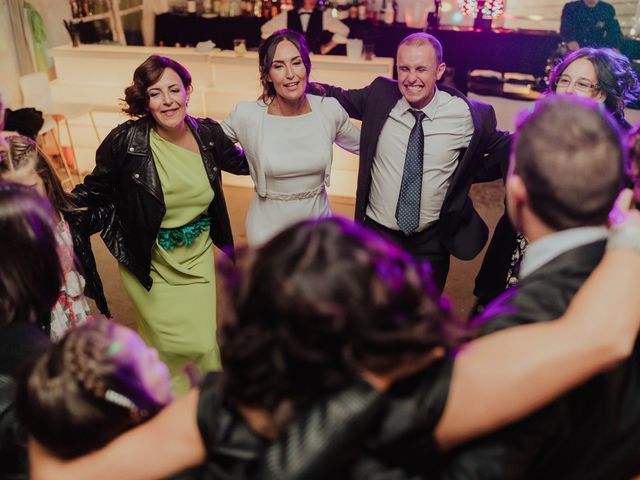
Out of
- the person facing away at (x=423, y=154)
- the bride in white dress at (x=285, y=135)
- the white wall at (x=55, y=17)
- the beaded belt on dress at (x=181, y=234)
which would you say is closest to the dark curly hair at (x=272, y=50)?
the bride in white dress at (x=285, y=135)

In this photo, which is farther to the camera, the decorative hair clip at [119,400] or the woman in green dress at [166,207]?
the woman in green dress at [166,207]

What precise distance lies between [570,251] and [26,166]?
181 centimetres

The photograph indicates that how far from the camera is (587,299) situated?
0.95 meters

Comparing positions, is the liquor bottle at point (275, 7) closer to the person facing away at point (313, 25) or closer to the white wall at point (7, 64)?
the person facing away at point (313, 25)

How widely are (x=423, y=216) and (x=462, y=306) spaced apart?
1006mm

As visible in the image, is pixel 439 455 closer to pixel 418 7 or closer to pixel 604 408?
pixel 604 408

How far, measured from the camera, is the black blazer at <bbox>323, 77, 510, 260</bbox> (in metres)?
2.57

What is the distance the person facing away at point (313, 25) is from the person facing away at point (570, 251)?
518 centimetres

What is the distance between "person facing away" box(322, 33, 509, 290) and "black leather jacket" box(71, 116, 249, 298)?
751mm

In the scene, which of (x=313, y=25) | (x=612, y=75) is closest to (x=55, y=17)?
(x=313, y=25)

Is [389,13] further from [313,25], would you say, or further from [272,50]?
[272,50]

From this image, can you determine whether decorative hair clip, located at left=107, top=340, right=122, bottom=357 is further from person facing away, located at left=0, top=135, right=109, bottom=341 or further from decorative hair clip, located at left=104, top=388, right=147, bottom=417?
person facing away, located at left=0, top=135, right=109, bottom=341

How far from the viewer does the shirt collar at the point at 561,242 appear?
1.08 metres

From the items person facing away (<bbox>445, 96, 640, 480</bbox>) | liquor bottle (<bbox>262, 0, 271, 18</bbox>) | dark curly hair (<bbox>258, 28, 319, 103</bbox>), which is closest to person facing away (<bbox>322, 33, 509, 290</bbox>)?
dark curly hair (<bbox>258, 28, 319, 103</bbox>)
